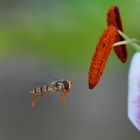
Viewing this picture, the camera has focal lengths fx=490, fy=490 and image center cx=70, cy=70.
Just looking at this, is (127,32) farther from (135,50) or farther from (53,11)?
(53,11)

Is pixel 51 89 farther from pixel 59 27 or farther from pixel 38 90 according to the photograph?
pixel 59 27

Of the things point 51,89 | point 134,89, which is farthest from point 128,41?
point 51,89

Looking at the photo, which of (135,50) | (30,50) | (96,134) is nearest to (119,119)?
(96,134)

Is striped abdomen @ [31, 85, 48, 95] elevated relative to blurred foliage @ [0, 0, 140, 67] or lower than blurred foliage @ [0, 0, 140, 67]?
lower

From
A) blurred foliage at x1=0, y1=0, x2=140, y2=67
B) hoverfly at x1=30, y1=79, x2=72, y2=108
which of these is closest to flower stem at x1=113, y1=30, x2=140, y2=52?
blurred foliage at x1=0, y1=0, x2=140, y2=67

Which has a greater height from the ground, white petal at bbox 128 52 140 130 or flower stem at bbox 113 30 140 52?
flower stem at bbox 113 30 140 52

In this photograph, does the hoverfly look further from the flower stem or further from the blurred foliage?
the flower stem

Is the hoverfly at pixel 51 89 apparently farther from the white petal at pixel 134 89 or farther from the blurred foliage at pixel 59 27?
the white petal at pixel 134 89

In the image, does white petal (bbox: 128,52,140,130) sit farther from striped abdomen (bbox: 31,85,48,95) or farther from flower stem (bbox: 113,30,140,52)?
striped abdomen (bbox: 31,85,48,95)

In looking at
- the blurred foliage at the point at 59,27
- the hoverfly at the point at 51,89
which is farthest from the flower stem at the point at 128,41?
the hoverfly at the point at 51,89
